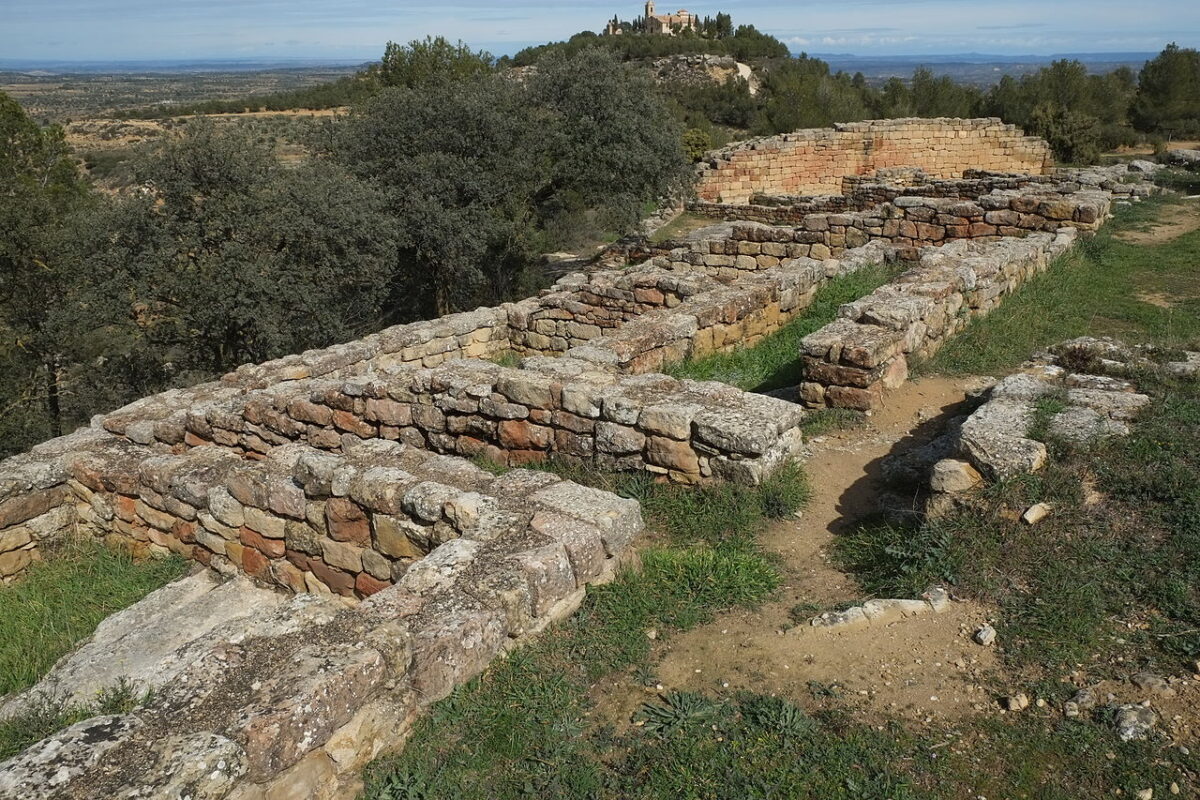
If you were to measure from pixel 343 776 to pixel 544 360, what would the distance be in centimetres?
471

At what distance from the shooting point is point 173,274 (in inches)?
547

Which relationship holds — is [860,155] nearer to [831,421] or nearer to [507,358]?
[507,358]

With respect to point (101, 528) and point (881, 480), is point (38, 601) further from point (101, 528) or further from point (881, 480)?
point (881, 480)

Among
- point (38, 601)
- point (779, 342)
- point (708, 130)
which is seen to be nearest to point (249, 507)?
point (38, 601)

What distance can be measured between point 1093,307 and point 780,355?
13.9 ft

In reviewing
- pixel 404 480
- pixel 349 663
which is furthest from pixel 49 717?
pixel 404 480

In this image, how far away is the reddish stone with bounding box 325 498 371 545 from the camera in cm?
565

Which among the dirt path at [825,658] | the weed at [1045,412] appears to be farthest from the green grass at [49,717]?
the weed at [1045,412]

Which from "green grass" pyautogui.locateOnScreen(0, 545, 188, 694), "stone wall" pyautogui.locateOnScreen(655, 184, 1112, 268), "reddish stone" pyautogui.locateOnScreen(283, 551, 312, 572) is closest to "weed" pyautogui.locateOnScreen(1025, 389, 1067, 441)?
"reddish stone" pyautogui.locateOnScreen(283, 551, 312, 572)

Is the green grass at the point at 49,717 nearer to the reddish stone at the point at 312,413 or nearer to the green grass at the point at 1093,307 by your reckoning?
the reddish stone at the point at 312,413

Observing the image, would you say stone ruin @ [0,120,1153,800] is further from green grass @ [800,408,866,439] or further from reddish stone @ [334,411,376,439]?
green grass @ [800,408,866,439]

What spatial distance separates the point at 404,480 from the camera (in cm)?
546

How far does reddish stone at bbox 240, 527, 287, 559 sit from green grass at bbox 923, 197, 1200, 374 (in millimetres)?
6404

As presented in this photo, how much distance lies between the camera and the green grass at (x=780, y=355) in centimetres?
901
